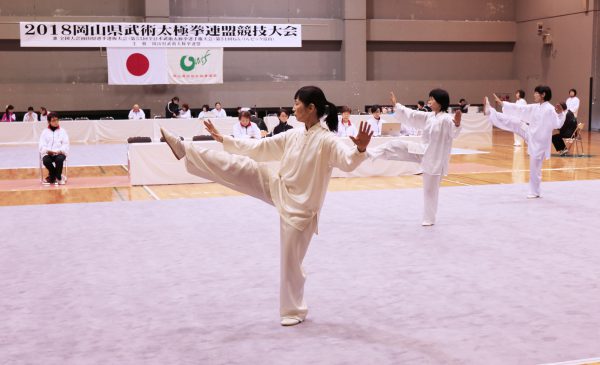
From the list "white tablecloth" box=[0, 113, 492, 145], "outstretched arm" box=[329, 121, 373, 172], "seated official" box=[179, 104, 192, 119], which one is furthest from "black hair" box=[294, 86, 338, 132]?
"seated official" box=[179, 104, 192, 119]

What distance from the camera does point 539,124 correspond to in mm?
10289

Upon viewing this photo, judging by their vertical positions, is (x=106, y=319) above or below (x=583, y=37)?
below

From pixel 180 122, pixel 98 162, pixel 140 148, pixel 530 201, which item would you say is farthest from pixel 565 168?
pixel 180 122

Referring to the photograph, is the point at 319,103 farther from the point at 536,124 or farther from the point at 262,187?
the point at 536,124

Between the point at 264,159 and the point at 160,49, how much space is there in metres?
19.3

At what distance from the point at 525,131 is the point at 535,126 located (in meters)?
0.21

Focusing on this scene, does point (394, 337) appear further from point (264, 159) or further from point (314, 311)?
point (264, 159)

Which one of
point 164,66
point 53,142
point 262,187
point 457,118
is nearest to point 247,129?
point 53,142

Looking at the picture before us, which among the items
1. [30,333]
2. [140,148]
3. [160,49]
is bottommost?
[30,333]

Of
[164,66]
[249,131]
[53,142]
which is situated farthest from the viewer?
[164,66]

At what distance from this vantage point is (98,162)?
52.1 ft

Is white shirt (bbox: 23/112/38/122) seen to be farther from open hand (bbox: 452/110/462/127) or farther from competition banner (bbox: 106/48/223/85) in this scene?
open hand (bbox: 452/110/462/127)

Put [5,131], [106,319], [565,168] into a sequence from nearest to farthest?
[106,319] → [565,168] → [5,131]

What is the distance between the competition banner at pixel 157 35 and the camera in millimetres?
22453
